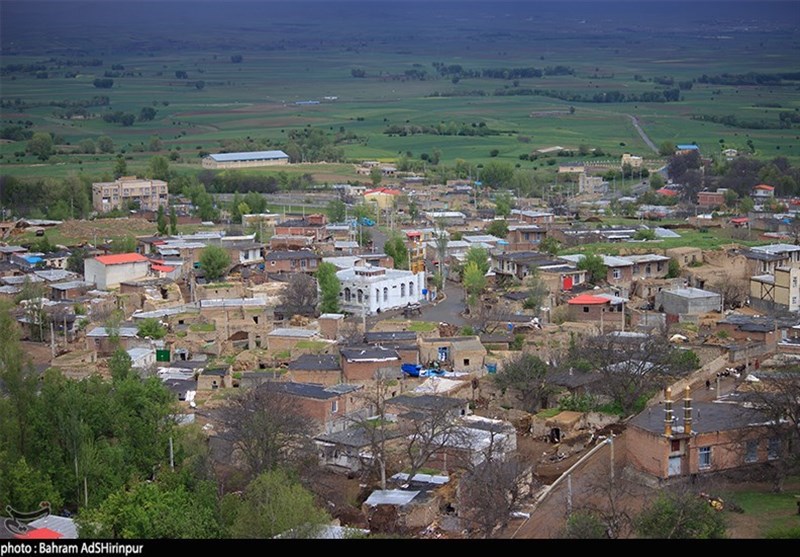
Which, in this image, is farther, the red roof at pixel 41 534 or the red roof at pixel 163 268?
the red roof at pixel 163 268

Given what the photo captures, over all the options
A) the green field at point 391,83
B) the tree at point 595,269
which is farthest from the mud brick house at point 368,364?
the green field at point 391,83

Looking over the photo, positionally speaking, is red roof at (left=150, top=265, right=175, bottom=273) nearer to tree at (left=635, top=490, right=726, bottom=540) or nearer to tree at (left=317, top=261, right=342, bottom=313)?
tree at (left=317, top=261, right=342, bottom=313)

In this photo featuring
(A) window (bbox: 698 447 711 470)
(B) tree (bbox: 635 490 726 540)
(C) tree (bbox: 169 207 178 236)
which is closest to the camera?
(B) tree (bbox: 635 490 726 540)

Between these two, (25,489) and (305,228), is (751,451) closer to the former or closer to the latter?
(25,489)

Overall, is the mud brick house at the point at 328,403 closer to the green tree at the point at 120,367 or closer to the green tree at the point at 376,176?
the green tree at the point at 120,367

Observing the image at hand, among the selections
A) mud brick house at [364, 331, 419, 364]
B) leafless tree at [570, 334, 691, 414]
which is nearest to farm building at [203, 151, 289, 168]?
mud brick house at [364, 331, 419, 364]

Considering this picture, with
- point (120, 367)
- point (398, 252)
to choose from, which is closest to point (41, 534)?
point (120, 367)
